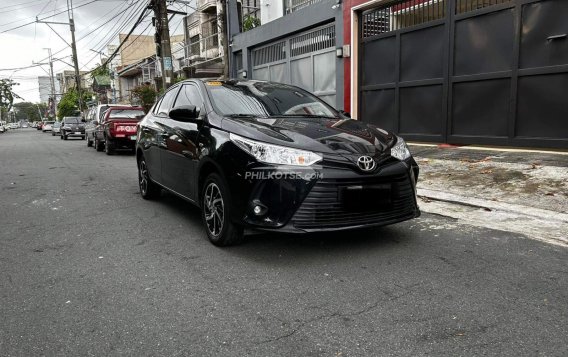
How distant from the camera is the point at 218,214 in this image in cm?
430

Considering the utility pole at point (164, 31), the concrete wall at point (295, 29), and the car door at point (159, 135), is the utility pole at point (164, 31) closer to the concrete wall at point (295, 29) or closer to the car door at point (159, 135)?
the concrete wall at point (295, 29)

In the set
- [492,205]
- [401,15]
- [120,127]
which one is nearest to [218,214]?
[492,205]

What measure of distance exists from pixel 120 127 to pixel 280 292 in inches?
482

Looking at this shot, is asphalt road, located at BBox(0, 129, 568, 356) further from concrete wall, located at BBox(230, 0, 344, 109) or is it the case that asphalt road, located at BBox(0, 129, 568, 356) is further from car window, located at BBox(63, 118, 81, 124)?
car window, located at BBox(63, 118, 81, 124)

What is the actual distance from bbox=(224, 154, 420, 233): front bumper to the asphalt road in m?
0.36

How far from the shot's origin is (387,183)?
3.91 metres

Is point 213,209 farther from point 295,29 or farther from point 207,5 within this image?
point 207,5

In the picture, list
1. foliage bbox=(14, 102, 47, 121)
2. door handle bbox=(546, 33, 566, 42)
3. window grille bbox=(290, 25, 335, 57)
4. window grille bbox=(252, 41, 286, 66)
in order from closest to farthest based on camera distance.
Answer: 1. door handle bbox=(546, 33, 566, 42)
2. window grille bbox=(290, 25, 335, 57)
3. window grille bbox=(252, 41, 286, 66)
4. foliage bbox=(14, 102, 47, 121)

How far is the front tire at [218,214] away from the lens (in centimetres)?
410

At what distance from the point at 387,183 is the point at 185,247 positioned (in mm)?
Result: 1982

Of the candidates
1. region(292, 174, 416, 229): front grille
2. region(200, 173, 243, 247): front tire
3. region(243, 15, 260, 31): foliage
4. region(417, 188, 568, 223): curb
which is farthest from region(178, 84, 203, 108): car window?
region(243, 15, 260, 31): foliage

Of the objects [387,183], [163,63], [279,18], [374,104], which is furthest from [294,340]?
[163,63]

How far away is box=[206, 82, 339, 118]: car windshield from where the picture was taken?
4699 millimetres

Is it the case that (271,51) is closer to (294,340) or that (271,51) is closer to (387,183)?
(387,183)
